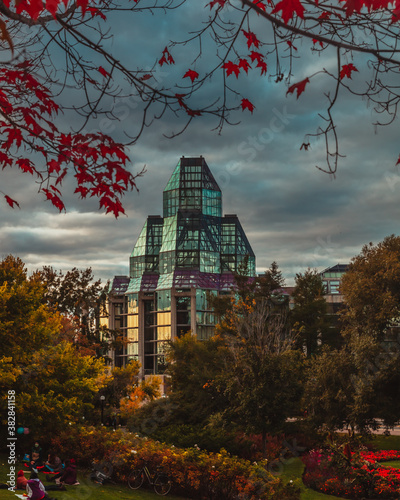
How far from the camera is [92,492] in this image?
17.4m

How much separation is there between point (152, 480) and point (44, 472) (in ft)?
11.5

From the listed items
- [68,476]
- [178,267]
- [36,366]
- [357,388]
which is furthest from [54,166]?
[178,267]

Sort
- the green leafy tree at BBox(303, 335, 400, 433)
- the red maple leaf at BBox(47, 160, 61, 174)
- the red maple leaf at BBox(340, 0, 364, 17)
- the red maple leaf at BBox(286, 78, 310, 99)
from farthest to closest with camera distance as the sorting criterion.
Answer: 1. the green leafy tree at BBox(303, 335, 400, 433)
2. the red maple leaf at BBox(47, 160, 61, 174)
3. the red maple leaf at BBox(286, 78, 310, 99)
4. the red maple leaf at BBox(340, 0, 364, 17)

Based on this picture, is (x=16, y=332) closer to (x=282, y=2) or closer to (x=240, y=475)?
(x=240, y=475)

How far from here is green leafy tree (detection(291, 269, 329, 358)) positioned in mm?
46500

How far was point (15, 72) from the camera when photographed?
7.28 m

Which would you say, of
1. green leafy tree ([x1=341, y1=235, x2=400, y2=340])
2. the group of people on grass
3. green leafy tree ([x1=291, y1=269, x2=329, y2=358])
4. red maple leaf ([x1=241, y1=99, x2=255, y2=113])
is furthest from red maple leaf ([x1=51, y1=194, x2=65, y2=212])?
green leafy tree ([x1=291, y1=269, x2=329, y2=358])

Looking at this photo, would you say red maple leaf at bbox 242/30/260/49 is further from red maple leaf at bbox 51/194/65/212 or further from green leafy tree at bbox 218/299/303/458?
green leafy tree at bbox 218/299/303/458

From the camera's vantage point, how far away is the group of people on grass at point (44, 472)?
14609 millimetres

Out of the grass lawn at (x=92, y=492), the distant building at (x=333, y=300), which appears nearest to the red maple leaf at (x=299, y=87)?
the grass lawn at (x=92, y=492)

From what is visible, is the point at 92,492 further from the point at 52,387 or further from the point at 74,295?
the point at 74,295

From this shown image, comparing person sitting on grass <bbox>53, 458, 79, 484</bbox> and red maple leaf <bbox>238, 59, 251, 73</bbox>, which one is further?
person sitting on grass <bbox>53, 458, 79, 484</bbox>

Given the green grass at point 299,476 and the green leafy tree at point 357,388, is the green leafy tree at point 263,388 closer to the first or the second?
the green grass at point 299,476

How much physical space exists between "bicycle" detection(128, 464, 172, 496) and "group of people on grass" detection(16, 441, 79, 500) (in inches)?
74.9
